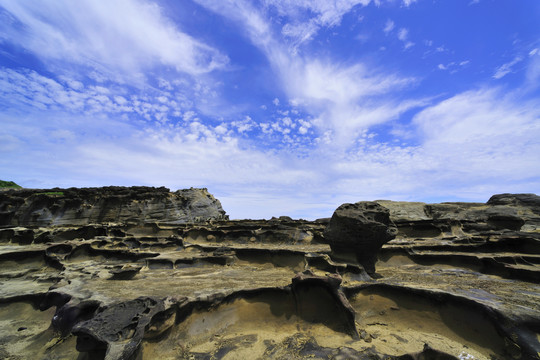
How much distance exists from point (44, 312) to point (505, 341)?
7.97 m

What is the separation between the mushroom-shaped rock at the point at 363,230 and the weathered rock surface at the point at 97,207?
19149mm

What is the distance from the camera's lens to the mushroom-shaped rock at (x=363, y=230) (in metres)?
6.55

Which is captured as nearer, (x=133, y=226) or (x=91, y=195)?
(x=133, y=226)

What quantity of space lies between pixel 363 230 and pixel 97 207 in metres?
25.8

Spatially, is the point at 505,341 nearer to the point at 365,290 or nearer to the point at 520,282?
the point at 365,290

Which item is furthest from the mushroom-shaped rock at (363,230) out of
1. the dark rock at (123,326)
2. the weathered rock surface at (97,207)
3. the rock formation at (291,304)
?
the weathered rock surface at (97,207)

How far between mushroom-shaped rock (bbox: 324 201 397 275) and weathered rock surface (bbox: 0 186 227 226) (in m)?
19.1

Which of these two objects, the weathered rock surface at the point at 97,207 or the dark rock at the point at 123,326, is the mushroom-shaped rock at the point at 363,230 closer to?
the dark rock at the point at 123,326

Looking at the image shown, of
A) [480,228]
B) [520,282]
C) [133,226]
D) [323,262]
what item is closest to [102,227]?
[133,226]

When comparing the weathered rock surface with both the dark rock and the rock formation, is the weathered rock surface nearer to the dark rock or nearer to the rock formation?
the rock formation

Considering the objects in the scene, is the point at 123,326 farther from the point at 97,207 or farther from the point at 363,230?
the point at 97,207

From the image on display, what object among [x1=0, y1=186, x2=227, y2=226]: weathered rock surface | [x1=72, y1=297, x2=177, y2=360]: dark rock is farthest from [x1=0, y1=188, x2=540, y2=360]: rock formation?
[x1=0, y1=186, x2=227, y2=226]: weathered rock surface

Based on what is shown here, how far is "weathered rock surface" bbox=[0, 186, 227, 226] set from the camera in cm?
2244

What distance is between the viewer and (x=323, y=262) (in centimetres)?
703
